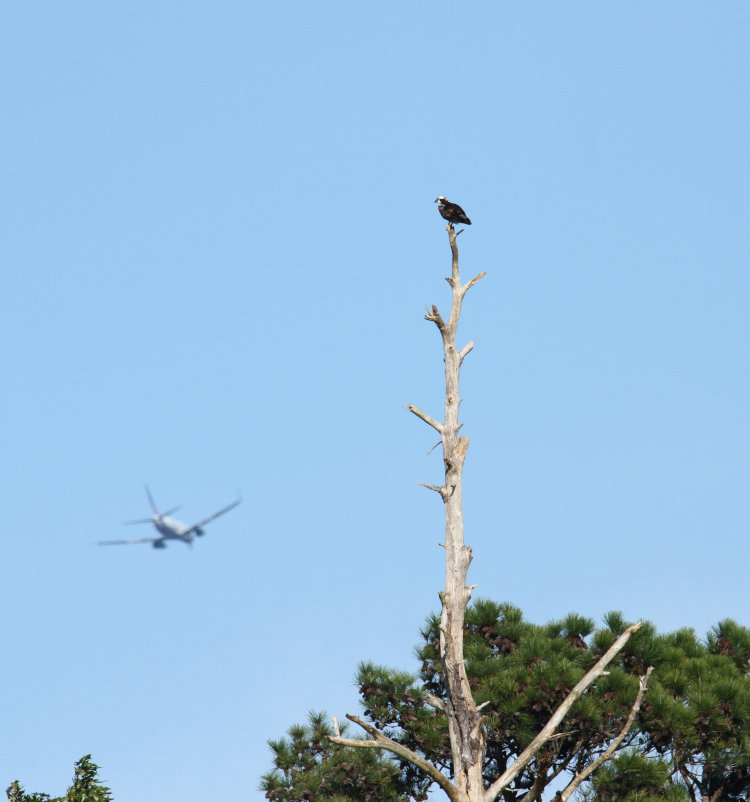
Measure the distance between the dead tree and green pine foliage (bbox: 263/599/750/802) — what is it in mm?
3500

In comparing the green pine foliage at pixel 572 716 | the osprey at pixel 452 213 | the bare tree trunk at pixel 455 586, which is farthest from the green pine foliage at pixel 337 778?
the osprey at pixel 452 213

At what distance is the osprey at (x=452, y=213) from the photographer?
47.3 ft

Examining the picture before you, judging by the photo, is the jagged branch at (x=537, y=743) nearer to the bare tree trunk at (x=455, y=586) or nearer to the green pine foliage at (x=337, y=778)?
the bare tree trunk at (x=455, y=586)

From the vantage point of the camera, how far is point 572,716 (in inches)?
650

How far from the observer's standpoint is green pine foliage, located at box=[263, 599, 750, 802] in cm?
1664

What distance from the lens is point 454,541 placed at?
1311 cm

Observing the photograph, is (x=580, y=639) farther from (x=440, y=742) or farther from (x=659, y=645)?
(x=440, y=742)

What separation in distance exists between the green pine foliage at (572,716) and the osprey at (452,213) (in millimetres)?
6620

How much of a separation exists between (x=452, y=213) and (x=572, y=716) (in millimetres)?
7331

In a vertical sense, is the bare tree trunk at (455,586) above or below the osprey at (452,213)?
below

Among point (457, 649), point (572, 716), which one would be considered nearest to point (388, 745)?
point (457, 649)

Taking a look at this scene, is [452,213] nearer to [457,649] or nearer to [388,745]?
[457,649]

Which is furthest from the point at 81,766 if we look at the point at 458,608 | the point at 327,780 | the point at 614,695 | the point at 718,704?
the point at 718,704

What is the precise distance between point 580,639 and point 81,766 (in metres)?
8.76
